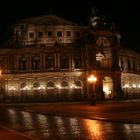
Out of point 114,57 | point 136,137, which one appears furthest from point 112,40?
point 136,137

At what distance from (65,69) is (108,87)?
1264 cm

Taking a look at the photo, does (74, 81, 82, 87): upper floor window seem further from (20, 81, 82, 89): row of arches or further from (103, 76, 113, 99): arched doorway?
(103, 76, 113, 99): arched doorway

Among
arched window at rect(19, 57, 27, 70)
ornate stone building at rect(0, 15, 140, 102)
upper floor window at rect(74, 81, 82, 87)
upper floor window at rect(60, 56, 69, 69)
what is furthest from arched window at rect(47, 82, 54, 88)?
arched window at rect(19, 57, 27, 70)

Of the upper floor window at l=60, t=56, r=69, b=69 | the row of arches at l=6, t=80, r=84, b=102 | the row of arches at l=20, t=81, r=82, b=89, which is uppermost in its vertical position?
the upper floor window at l=60, t=56, r=69, b=69

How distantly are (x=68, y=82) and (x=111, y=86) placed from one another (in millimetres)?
11333

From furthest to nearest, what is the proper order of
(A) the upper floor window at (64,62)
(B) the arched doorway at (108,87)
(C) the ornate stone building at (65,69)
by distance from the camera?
(B) the arched doorway at (108,87) < (A) the upper floor window at (64,62) < (C) the ornate stone building at (65,69)

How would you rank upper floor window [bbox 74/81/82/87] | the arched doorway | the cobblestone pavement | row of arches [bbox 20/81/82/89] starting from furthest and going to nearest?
the arched doorway < upper floor window [bbox 74/81/82/87] < row of arches [bbox 20/81/82/89] < the cobblestone pavement

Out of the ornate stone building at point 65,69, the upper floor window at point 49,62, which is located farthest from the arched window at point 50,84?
the upper floor window at point 49,62

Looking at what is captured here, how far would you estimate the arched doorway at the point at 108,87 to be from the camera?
87375 mm

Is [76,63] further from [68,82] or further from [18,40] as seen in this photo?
[18,40]

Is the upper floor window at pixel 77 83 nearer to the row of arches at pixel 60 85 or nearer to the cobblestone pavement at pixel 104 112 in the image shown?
the row of arches at pixel 60 85

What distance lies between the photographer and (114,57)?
286 ft

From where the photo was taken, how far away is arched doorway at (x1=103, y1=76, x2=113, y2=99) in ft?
287

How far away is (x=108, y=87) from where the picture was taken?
8938 centimetres
